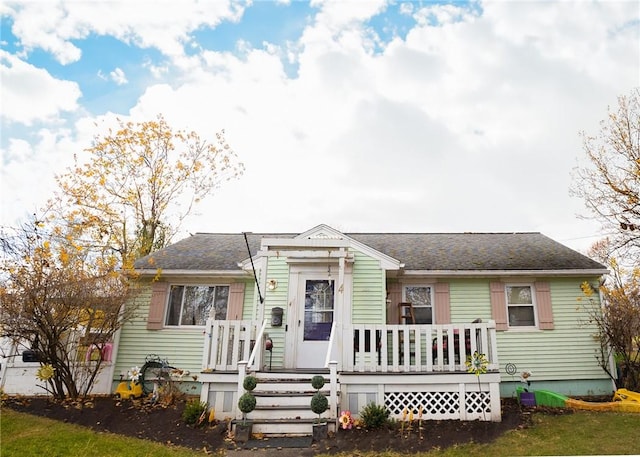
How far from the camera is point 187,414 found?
6.31 metres

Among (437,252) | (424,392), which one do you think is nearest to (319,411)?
(424,392)

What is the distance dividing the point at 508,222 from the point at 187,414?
1749 cm

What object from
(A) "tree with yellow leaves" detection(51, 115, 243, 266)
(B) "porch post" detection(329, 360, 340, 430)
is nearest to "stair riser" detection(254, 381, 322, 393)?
(B) "porch post" detection(329, 360, 340, 430)

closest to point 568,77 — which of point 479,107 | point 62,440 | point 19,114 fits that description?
point 479,107

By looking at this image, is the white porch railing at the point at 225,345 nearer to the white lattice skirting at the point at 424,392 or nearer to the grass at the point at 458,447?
the grass at the point at 458,447

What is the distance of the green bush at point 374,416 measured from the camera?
5992mm

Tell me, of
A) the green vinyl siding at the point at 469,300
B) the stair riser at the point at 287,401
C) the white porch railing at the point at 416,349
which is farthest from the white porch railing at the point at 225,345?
the green vinyl siding at the point at 469,300

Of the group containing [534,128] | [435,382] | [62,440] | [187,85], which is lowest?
[62,440]

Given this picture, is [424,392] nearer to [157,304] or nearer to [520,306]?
[520,306]

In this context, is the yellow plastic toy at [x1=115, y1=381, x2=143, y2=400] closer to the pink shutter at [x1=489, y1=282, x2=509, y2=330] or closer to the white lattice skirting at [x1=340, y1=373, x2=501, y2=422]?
the white lattice skirting at [x1=340, y1=373, x2=501, y2=422]

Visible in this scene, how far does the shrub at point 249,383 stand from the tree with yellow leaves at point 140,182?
12.1 metres

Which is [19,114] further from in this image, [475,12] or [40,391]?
[475,12]

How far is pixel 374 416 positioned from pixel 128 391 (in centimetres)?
579

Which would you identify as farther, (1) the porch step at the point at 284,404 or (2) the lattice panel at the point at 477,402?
(2) the lattice panel at the point at 477,402
